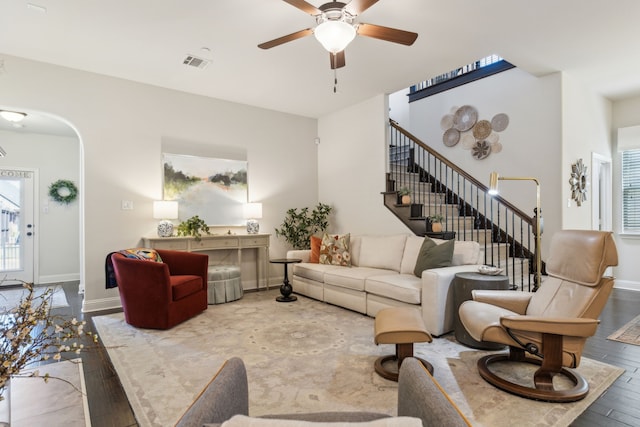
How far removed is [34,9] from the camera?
3094 millimetres

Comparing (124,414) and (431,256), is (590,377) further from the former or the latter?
(124,414)

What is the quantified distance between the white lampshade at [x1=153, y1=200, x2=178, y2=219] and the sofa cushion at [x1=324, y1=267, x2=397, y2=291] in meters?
2.21

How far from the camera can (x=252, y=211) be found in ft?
18.1

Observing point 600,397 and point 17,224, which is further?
point 17,224

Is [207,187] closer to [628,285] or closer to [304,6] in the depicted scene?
[304,6]

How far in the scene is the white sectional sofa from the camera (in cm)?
332

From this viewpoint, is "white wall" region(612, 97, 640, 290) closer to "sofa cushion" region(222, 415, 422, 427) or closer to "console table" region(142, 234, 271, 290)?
"console table" region(142, 234, 271, 290)

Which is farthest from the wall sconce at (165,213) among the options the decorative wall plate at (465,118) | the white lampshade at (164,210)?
the decorative wall plate at (465,118)

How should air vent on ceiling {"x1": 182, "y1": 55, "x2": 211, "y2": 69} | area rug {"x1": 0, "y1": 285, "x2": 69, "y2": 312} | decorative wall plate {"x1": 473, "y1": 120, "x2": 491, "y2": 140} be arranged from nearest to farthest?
air vent on ceiling {"x1": 182, "y1": 55, "x2": 211, "y2": 69}
area rug {"x1": 0, "y1": 285, "x2": 69, "y2": 312}
decorative wall plate {"x1": 473, "y1": 120, "x2": 491, "y2": 140}

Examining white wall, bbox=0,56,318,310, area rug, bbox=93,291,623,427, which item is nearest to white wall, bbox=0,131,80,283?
white wall, bbox=0,56,318,310

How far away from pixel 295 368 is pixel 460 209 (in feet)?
14.7

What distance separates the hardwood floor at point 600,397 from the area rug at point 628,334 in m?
0.06

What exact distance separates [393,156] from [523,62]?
3065mm

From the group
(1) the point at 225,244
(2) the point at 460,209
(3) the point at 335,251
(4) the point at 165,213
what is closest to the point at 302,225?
(3) the point at 335,251
